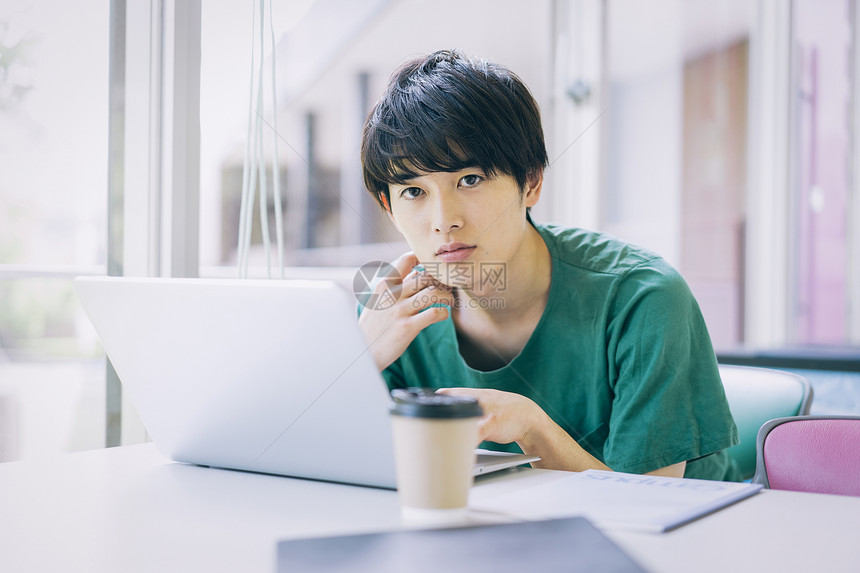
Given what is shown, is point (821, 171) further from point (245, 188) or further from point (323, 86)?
point (323, 86)

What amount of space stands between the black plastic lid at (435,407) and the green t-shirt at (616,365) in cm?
52

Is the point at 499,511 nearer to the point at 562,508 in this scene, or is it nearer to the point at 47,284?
the point at 562,508

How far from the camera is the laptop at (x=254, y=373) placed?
596 mm

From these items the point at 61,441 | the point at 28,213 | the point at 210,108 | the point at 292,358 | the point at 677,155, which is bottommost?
the point at 61,441

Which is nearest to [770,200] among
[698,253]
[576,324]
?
[698,253]

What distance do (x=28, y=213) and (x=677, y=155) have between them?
242 centimetres

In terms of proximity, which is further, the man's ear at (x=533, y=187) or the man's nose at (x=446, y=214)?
the man's ear at (x=533, y=187)

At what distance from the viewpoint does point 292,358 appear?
0.63 metres

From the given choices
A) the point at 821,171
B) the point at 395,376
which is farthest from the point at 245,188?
the point at 821,171

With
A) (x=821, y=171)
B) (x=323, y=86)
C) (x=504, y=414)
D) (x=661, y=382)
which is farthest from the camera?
(x=323, y=86)

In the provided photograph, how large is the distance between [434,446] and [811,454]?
0.53 meters

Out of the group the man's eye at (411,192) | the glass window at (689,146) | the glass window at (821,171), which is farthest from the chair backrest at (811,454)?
the glass window at (821,171)

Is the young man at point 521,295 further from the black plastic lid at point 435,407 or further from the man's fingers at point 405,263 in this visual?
the black plastic lid at point 435,407

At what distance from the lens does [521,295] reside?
1.19 m
